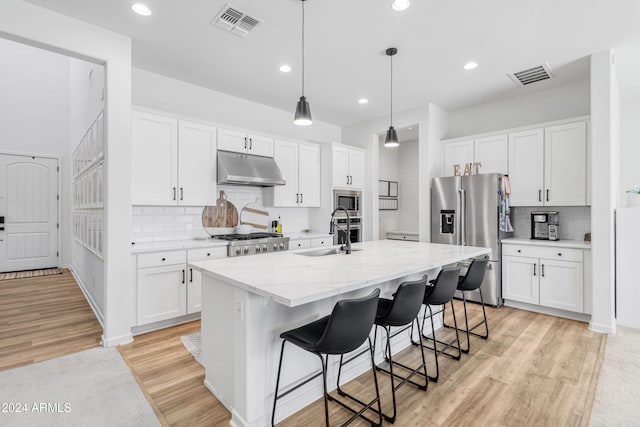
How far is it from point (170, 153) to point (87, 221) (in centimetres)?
187

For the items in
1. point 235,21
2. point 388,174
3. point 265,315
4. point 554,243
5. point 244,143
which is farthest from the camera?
point 388,174

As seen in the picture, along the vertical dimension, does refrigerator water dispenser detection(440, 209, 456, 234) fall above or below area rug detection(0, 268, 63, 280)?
above

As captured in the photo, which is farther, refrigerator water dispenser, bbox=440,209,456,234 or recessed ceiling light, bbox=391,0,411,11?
refrigerator water dispenser, bbox=440,209,456,234

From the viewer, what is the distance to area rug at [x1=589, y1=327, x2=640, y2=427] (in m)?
2.01

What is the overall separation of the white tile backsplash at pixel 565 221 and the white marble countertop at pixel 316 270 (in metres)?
2.11

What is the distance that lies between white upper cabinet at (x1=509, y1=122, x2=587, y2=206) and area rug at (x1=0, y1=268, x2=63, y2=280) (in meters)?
8.08

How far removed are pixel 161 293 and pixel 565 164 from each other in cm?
493

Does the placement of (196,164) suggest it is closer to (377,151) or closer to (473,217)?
(377,151)

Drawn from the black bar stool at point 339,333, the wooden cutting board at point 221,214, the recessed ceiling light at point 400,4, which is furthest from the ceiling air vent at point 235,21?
the black bar stool at point 339,333

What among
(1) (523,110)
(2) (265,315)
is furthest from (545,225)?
(2) (265,315)

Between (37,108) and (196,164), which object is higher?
(37,108)

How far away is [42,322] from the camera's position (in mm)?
3604

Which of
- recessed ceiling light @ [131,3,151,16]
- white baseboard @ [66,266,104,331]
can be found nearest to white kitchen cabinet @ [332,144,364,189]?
recessed ceiling light @ [131,3,151,16]

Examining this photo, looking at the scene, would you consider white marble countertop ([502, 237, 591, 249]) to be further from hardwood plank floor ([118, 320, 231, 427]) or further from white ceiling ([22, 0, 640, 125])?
hardwood plank floor ([118, 320, 231, 427])
